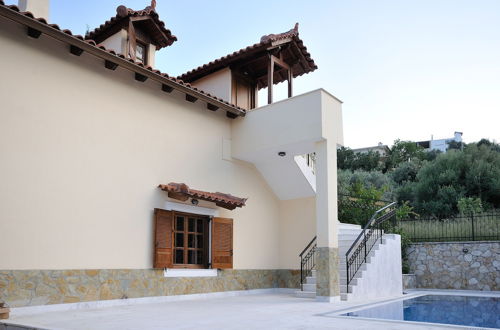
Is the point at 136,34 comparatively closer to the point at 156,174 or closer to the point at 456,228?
the point at 156,174

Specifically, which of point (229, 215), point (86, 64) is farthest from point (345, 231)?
point (86, 64)

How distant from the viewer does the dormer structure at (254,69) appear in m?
13.4

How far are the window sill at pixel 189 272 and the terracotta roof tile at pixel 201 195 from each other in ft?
5.55

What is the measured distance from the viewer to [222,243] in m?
12.0

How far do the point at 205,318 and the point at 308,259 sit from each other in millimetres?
6481

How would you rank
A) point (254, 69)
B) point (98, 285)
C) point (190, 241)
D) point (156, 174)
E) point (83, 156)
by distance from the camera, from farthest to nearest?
point (254, 69) → point (190, 241) → point (156, 174) → point (83, 156) → point (98, 285)

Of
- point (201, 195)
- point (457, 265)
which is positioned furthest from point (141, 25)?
point (457, 265)

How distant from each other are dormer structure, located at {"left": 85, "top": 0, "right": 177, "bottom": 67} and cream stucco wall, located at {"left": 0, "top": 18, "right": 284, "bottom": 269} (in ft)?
7.71

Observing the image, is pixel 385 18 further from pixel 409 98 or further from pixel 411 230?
pixel 409 98

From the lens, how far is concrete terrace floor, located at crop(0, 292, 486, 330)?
6.57 metres

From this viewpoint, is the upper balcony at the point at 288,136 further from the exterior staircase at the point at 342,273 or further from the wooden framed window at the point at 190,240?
the wooden framed window at the point at 190,240

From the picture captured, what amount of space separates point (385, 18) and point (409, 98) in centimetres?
1546

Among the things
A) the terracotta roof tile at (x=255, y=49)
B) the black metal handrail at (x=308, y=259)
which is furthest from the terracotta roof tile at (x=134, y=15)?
the black metal handrail at (x=308, y=259)

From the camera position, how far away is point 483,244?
14758mm
